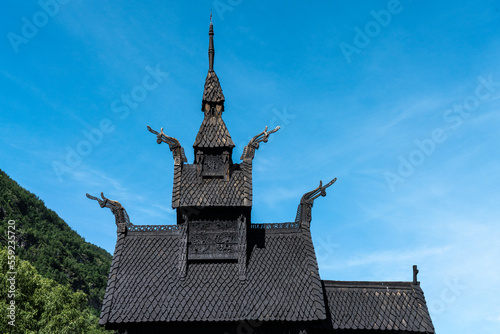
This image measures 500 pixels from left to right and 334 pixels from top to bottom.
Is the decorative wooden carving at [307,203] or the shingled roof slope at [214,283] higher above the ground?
the decorative wooden carving at [307,203]

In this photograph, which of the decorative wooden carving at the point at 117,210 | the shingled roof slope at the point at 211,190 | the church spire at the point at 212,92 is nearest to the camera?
the shingled roof slope at the point at 211,190

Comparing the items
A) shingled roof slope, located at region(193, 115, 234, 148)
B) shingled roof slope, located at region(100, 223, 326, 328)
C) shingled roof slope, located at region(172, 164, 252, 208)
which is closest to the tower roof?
shingled roof slope, located at region(193, 115, 234, 148)

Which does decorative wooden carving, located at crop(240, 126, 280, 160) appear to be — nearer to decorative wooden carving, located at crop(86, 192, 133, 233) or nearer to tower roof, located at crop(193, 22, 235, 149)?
tower roof, located at crop(193, 22, 235, 149)

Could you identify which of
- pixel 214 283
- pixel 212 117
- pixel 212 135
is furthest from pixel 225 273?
pixel 212 117

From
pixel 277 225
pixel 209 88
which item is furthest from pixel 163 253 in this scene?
pixel 209 88

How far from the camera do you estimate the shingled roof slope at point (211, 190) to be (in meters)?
21.5

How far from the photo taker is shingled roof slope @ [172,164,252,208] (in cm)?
2147

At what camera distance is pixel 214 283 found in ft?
66.8

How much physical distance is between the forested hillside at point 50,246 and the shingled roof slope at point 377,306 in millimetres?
70736

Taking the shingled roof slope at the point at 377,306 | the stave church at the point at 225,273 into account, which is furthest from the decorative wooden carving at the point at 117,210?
the shingled roof slope at the point at 377,306

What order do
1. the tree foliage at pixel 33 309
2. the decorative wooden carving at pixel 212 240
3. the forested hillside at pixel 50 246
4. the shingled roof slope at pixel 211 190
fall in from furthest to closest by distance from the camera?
the forested hillside at pixel 50 246, the tree foliage at pixel 33 309, the shingled roof slope at pixel 211 190, the decorative wooden carving at pixel 212 240

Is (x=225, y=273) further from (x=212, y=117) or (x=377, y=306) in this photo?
(x=212, y=117)

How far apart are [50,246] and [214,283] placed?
286 ft

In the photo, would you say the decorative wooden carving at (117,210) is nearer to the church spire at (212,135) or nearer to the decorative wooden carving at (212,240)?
the decorative wooden carving at (212,240)
